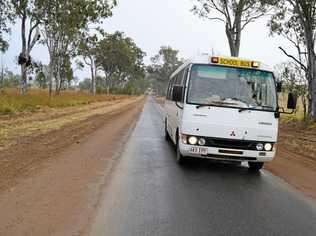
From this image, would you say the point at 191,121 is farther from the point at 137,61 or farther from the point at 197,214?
the point at 137,61

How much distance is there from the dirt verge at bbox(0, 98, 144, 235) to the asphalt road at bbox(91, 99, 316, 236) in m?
0.35

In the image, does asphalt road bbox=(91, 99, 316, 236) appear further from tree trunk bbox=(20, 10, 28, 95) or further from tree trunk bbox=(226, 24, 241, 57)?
tree trunk bbox=(20, 10, 28, 95)

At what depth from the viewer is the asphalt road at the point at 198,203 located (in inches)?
201

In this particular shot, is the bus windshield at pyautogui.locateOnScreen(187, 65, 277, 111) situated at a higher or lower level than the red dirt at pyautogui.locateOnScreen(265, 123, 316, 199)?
higher

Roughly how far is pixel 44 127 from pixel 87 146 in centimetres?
533

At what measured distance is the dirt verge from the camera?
5.10 meters

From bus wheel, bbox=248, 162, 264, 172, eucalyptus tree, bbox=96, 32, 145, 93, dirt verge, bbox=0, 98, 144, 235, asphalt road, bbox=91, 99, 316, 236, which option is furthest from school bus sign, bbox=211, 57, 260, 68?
eucalyptus tree, bbox=96, 32, 145, 93

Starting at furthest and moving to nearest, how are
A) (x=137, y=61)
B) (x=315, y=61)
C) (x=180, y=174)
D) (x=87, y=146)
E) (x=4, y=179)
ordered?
(x=137, y=61) → (x=315, y=61) → (x=87, y=146) → (x=180, y=174) → (x=4, y=179)

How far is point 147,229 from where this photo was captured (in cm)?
495

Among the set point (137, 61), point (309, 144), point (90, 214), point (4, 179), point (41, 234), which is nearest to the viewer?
point (41, 234)

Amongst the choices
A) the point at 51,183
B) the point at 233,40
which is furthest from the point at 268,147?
the point at 233,40

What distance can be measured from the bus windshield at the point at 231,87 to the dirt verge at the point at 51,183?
2533 millimetres

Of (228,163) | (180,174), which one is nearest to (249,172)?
(228,163)

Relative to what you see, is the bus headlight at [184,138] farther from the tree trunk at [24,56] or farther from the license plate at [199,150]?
the tree trunk at [24,56]
